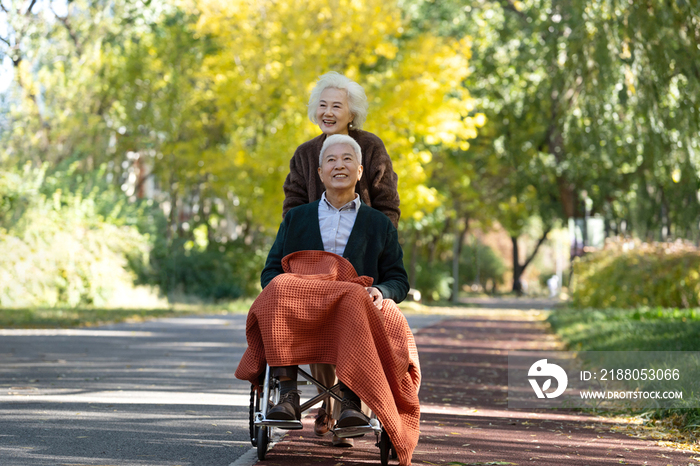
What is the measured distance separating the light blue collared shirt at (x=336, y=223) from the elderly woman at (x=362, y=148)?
44cm

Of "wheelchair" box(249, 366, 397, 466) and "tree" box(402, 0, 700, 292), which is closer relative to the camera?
"wheelchair" box(249, 366, 397, 466)

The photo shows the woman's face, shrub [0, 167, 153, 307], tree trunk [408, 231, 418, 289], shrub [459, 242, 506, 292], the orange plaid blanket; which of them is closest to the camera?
the orange plaid blanket

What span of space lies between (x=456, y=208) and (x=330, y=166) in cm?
2764

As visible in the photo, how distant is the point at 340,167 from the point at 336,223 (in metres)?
0.33

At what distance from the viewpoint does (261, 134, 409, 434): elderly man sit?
4.85 m

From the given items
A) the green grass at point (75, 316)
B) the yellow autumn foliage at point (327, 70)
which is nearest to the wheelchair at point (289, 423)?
the green grass at point (75, 316)

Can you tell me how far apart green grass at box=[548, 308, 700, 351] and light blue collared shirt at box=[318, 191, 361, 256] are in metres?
4.59

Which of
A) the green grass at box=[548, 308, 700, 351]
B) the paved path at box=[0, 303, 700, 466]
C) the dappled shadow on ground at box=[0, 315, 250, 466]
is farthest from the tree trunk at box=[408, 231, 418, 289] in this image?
the paved path at box=[0, 303, 700, 466]

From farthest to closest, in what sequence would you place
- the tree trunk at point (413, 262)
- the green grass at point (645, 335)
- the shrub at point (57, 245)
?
the tree trunk at point (413, 262), the shrub at point (57, 245), the green grass at point (645, 335)

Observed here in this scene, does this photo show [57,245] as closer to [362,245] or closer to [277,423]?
[362,245]

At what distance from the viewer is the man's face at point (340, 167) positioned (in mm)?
4887

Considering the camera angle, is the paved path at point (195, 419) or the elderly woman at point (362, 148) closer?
the paved path at point (195, 419)

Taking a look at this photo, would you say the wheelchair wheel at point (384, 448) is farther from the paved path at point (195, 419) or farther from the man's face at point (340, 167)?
the man's face at point (340, 167)

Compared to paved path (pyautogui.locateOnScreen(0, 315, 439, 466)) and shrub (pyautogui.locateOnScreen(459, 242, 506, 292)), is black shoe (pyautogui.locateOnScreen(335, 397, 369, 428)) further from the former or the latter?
shrub (pyautogui.locateOnScreen(459, 242, 506, 292))
